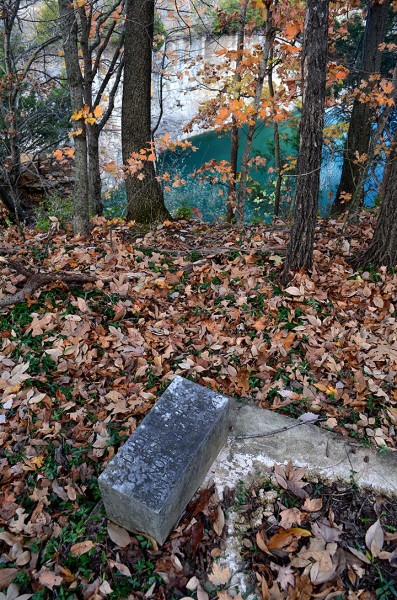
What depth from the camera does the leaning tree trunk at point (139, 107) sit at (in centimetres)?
612

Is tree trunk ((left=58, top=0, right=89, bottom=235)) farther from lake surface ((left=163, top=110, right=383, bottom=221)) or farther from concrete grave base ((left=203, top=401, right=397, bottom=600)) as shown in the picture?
lake surface ((left=163, top=110, right=383, bottom=221))

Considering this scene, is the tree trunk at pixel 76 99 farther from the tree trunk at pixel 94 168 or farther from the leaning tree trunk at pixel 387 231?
the leaning tree trunk at pixel 387 231

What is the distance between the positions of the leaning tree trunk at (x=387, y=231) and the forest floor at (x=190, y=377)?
19cm

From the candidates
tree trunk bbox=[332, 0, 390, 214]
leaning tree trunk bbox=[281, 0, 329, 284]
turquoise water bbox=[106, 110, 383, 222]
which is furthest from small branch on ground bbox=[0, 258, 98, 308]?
turquoise water bbox=[106, 110, 383, 222]

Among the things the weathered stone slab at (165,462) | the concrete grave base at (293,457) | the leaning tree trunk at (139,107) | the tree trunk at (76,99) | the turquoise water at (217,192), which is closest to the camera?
the weathered stone slab at (165,462)

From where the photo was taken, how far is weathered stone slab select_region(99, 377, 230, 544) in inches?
90.9

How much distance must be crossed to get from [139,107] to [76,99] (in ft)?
4.35

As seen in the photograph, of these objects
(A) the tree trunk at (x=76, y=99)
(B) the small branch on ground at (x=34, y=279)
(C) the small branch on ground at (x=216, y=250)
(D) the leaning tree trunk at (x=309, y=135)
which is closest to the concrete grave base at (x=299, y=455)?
(D) the leaning tree trunk at (x=309, y=135)

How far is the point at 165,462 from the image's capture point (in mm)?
2457

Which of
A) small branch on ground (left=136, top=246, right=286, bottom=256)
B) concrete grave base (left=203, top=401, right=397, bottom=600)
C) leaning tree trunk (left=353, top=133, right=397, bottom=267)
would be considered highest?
leaning tree trunk (left=353, top=133, right=397, bottom=267)

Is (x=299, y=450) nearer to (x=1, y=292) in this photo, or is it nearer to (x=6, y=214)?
(x=1, y=292)

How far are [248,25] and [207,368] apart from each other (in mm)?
7251

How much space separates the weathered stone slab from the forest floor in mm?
198

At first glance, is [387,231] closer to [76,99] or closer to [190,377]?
[190,377]
